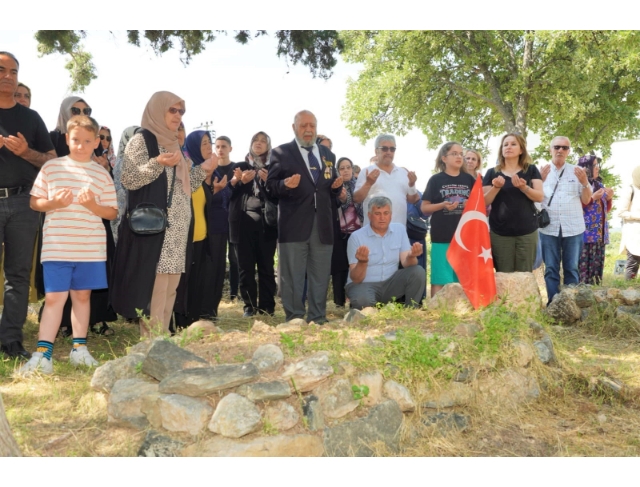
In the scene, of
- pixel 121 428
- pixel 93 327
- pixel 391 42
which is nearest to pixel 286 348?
pixel 121 428

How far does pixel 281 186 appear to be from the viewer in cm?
549

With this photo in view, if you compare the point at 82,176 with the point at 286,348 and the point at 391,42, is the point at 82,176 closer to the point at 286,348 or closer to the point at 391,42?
the point at 286,348

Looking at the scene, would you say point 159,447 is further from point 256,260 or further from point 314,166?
point 256,260

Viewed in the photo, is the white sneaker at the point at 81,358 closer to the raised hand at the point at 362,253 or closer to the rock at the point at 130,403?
the rock at the point at 130,403

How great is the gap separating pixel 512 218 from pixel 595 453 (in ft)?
9.50

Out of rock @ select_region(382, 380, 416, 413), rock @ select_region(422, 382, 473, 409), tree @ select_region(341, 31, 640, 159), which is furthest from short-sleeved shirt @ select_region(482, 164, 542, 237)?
tree @ select_region(341, 31, 640, 159)

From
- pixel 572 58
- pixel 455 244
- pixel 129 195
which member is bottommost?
pixel 455 244

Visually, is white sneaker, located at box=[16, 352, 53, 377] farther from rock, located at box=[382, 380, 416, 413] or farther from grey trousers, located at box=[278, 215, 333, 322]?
rock, located at box=[382, 380, 416, 413]

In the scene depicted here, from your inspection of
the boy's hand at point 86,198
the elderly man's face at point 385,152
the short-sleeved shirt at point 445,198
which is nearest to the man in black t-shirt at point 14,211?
the boy's hand at point 86,198

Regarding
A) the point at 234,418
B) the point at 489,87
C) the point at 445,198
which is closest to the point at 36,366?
the point at 234,418

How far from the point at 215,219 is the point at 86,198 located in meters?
2.20

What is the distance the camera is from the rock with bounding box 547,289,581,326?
21.3 feet

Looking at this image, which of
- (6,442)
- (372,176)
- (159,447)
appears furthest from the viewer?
(372,176)

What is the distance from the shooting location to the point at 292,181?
17.6 feet
